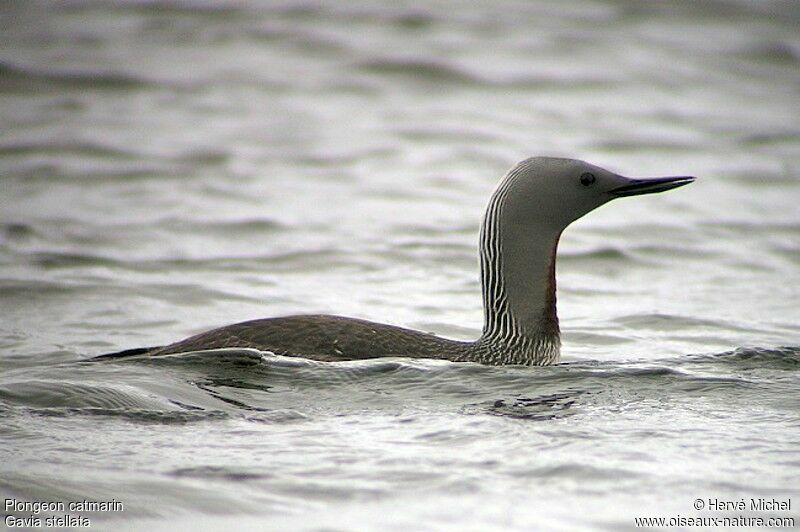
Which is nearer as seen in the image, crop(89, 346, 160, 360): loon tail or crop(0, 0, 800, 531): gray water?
crop(0, 0, 800, 531): gray water

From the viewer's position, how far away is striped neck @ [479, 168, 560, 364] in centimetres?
689

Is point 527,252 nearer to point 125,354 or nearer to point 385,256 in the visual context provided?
point 125,354

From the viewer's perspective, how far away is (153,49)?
18375 millimetres

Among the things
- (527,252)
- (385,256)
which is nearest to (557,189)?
(527,252)

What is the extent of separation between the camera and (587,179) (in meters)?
6.94

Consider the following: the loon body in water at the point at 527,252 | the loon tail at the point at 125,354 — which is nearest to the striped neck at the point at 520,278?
the loon body in water at the point at 527,252

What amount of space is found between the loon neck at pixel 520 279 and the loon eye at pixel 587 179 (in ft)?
1.01

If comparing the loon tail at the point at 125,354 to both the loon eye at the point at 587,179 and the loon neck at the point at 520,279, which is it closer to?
the loon neck at the point at 520,279

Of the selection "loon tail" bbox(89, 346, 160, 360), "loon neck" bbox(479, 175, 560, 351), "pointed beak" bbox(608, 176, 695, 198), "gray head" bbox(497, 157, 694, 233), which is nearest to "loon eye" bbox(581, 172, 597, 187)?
"gray head" bbox(497, 157, 694, 233)

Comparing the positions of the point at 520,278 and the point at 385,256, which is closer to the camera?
the point at 520,278

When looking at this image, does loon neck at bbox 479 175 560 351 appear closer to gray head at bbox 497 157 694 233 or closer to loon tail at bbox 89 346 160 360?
gray head at bbox 497 157 694 233

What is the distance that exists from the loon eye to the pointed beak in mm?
110

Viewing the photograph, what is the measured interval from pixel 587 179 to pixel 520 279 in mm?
645

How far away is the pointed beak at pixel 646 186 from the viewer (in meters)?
6.80
